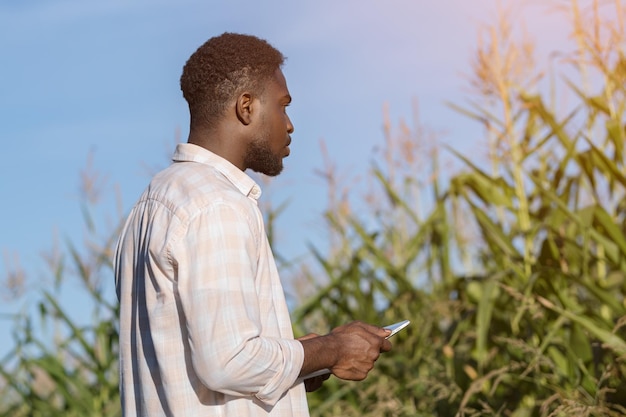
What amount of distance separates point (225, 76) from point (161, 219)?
312mm

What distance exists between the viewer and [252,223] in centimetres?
181

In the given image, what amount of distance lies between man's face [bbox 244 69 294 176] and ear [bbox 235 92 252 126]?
2 cm

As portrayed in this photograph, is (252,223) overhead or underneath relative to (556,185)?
overhead

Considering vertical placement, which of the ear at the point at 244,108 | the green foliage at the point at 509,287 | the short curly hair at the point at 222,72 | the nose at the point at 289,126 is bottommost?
the green foliage at the point at 509,287

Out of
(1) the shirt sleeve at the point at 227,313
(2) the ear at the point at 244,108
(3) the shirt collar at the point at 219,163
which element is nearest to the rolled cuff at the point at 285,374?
(1) the shirt sleeve at the point at 227,313

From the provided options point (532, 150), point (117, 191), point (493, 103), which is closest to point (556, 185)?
point (532, 150)

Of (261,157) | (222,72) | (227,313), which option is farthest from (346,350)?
(222,72)

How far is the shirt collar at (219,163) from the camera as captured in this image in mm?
1924

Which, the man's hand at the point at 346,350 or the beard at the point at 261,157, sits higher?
the beard at the point at 261,157

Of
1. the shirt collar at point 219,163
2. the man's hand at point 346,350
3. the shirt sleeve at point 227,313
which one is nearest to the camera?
the shirt sleeve at point 227,313

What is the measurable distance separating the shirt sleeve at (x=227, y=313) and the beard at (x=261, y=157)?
0.21 meters

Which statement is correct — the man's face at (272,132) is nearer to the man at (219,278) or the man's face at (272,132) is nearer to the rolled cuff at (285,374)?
the man at (219,278)

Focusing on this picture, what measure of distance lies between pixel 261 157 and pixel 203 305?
0.38 m

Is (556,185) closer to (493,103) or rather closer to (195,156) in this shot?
(493,103)
